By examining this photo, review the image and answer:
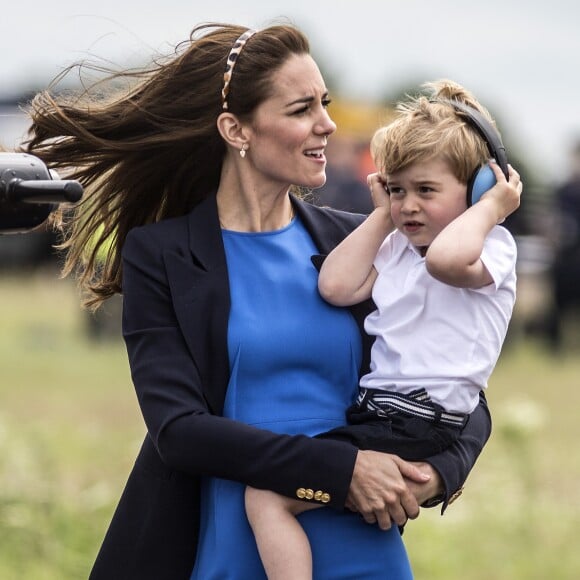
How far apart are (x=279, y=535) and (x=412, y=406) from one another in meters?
0.40

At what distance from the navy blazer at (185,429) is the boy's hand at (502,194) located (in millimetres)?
424

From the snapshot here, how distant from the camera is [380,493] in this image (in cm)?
327

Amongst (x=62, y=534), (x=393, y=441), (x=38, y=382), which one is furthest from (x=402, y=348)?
(x=38, y=382)

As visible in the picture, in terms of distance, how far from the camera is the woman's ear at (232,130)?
361 cm

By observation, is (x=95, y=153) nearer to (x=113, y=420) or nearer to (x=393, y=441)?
(x=393, y=441)

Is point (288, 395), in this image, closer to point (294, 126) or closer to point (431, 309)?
point (431, 309)

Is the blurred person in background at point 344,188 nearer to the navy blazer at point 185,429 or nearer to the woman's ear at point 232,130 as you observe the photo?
the woman's ear at point 232,130

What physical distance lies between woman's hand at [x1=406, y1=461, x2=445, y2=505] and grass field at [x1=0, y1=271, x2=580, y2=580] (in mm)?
2794

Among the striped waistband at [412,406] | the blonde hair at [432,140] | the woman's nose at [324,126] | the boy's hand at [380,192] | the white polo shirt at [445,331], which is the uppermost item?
the blonde hair at [432,140]

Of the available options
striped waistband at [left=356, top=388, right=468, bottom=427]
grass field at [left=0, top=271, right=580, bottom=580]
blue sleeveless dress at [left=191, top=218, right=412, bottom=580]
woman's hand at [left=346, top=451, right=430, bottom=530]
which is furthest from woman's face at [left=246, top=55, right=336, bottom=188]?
Answer: grass field at [left=0, top=271, right=580, bottom=580]

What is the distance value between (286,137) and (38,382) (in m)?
9.20

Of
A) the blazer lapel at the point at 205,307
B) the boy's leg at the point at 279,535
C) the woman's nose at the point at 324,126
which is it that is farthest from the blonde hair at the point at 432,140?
the boy's leg at the point at 279,535

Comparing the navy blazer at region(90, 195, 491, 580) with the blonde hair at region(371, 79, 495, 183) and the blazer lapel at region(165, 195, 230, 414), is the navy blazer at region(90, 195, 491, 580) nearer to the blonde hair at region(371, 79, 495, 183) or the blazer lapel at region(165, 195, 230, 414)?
the blazer lapel at region(165, 195, 230, 414)

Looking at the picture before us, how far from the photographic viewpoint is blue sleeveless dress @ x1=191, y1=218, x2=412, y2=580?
341 cm
